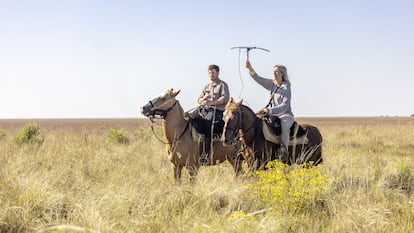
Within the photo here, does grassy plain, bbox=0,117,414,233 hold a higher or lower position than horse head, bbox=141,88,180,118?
lower

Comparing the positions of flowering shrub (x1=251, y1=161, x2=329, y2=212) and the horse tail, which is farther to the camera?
the horse tail

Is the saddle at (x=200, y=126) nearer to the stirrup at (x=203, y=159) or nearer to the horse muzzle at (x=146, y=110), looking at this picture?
the stirrup at (x=203, y=159)

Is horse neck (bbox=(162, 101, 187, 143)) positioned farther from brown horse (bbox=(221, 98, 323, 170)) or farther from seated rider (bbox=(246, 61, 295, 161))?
seated rider (bbox=(246, 61, 295, 161))

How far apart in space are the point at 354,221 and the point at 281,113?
271 centimetres

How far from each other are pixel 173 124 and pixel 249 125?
1360 mm

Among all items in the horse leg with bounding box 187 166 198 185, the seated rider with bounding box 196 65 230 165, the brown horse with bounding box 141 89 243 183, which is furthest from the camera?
the seated rider with bounding box 196 65 230 165

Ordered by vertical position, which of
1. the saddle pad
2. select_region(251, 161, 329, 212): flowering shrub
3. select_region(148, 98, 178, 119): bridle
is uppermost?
select_region(148, 98, 178, 119): bridle

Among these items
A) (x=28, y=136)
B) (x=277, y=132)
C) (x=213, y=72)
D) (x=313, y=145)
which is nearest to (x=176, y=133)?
(x=213, y=72)

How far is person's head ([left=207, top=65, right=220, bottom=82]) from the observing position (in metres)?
7.51

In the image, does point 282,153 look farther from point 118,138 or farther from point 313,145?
point 118,138

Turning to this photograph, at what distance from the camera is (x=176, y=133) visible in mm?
6789

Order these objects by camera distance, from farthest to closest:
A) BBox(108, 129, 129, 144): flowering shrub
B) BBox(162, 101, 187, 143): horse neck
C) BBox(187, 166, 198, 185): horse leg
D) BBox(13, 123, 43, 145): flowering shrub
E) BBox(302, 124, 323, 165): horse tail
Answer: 1. BBox(108, 129, 129, 144): flowering shrub
2. BBox(13, 123, 43, 145): flowering shrub
3. BBox(302, 124, 323, 165): horse tail
4. BBox(162, 101, 187, 143): horse neck
5. BBox(187, 166, 198, 185): horse leg

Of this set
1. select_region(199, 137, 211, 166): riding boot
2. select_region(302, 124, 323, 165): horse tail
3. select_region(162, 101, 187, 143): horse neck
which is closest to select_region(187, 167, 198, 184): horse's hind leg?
select_region(199, 137, 211, 166): riding boot

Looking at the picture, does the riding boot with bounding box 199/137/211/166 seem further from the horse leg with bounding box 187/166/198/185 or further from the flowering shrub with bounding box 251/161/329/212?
the flowering shrub with bounding box 251/161/329/212
